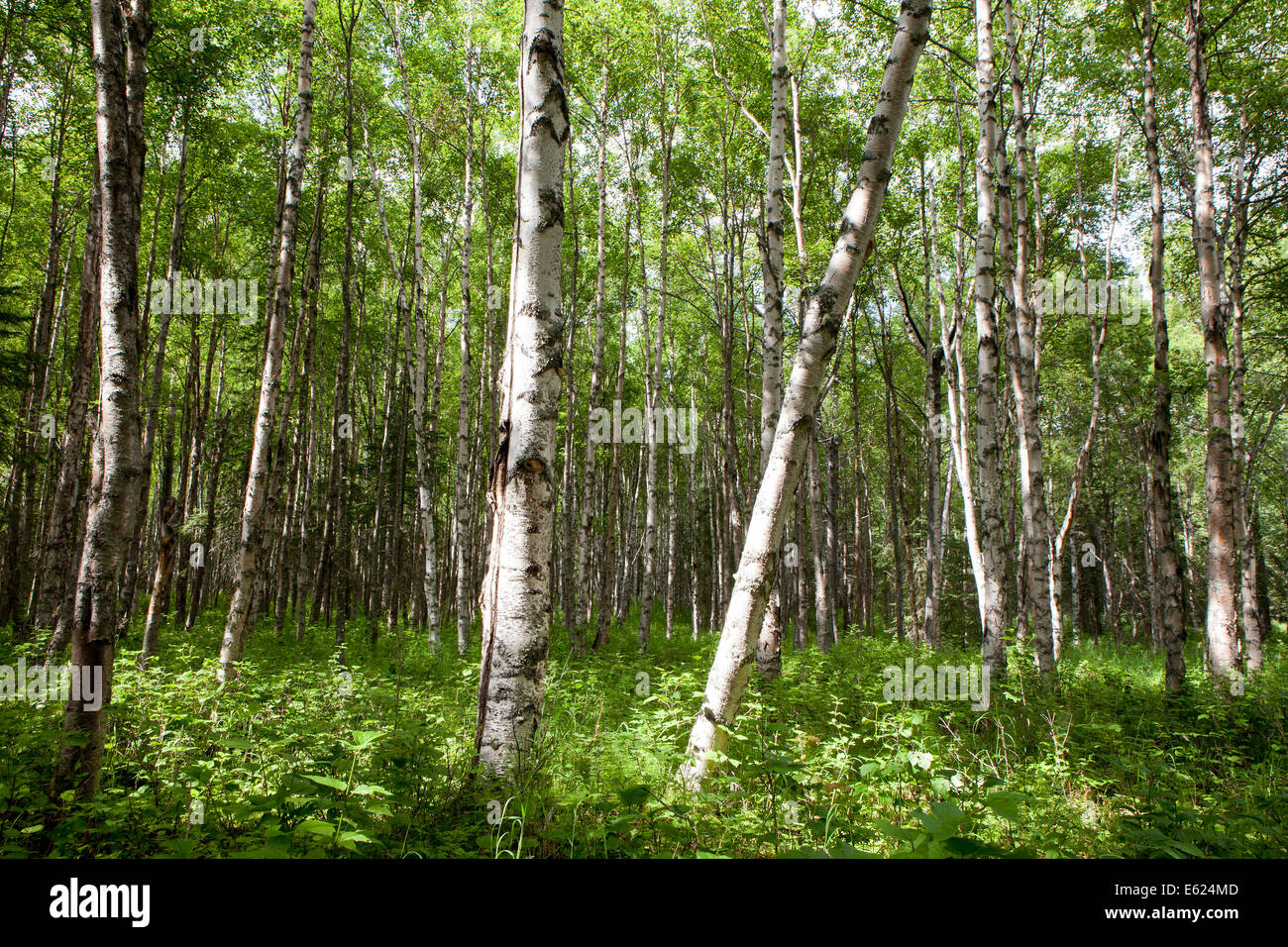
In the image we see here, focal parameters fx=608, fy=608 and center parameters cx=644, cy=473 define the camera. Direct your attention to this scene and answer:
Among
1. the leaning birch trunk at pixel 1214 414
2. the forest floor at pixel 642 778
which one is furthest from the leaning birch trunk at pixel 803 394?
the leaning birch trunk at pixel 1214 414

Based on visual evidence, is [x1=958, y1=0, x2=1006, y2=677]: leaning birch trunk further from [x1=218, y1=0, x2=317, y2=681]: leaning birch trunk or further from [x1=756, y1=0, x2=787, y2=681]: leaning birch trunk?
[x1=218, y1=0, x2=317, y2=681]: leaning birch trunk

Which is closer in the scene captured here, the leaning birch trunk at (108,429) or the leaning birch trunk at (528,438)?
the leaning birch trunk at (528,438)

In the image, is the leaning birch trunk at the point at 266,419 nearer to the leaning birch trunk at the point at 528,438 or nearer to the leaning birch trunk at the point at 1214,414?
the leaning birch trunk at the point at 528,438

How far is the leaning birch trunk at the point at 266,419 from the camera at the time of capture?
689 centimetres

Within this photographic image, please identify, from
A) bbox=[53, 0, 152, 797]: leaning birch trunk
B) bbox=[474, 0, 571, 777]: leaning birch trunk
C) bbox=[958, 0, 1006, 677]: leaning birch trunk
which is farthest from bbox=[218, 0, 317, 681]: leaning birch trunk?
bbox=[958, 0, 1006, 677]: leaning birch trunk

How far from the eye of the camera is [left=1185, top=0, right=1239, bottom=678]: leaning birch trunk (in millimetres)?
7031

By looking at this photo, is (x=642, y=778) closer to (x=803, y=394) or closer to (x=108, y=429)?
(x=803, y=394)

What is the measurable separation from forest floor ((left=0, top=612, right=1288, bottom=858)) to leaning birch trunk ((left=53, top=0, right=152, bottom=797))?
364 mm

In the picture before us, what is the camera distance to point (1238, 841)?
116 inches

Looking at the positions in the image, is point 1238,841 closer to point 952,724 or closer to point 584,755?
point 952,724

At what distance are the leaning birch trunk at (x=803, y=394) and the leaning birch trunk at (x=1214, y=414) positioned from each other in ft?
20.0
